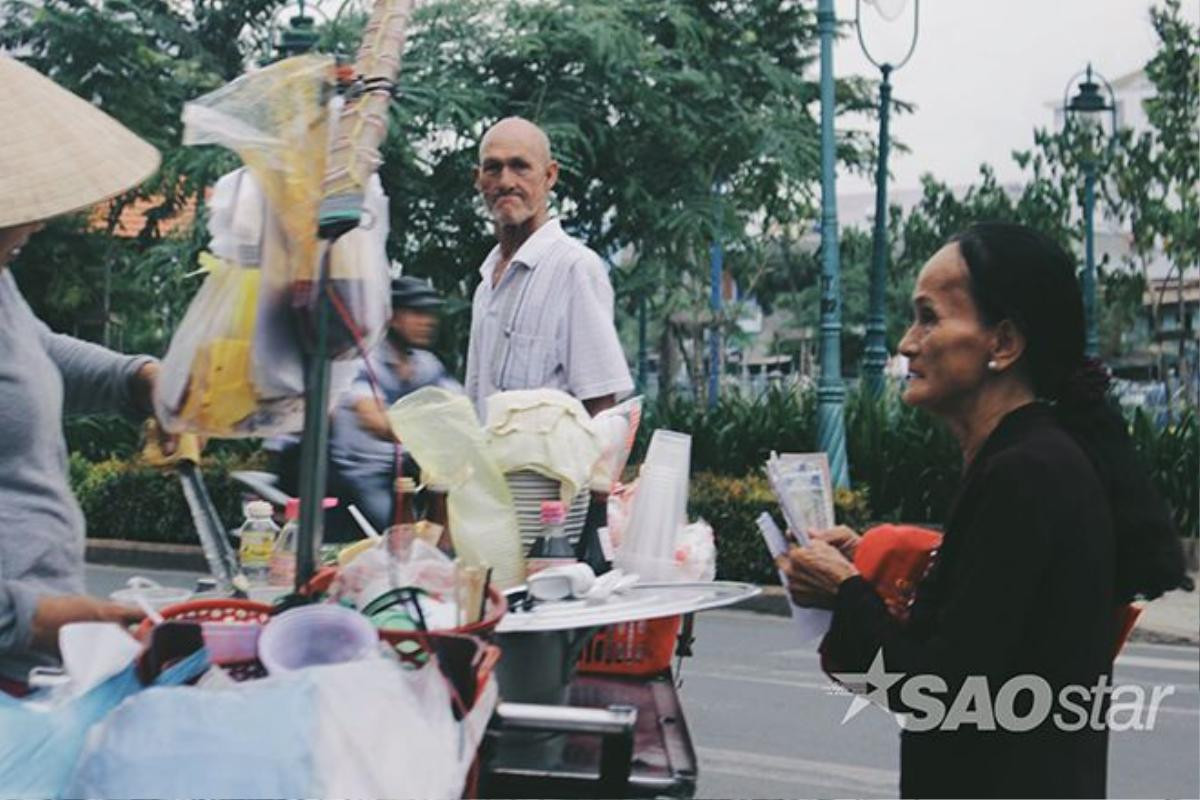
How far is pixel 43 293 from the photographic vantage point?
17.5 metres

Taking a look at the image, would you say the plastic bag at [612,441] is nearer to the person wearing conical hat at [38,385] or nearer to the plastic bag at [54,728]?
the person wearing conical hat at [38,385]

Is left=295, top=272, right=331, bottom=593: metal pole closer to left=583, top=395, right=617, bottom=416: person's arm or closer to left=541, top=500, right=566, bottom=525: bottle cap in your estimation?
left=541, top=500, right=566, bottom=525: bottle cap

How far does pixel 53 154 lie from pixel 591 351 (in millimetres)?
1686

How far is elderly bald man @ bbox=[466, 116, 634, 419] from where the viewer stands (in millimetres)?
3590

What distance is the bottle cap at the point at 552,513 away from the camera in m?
2.64

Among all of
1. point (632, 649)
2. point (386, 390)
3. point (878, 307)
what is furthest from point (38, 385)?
point (878, 307)

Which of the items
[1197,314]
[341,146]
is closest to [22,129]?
[341,146]

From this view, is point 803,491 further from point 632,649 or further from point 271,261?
point 271,261

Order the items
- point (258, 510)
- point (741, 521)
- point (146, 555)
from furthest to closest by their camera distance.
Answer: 1. point (146, 555)
2. point (741, 521)
3. point (258, 510)

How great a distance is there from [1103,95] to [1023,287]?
15624 mm

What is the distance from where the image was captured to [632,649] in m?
2.86

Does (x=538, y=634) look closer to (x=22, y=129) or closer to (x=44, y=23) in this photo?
(x=22, y=129)

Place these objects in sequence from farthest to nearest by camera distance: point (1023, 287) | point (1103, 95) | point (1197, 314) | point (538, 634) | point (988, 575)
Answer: point (1197, 314)
point (1103, 95)
point (538, 634)
point (1023, 287)
point (988, 575)

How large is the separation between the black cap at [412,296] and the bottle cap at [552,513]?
2453 millimetres
